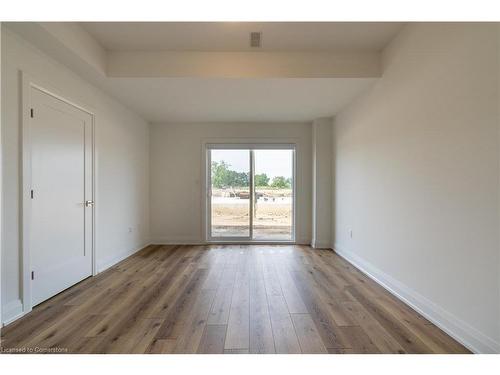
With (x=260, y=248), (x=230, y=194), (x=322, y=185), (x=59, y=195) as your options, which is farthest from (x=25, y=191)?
(x=322, y=185)

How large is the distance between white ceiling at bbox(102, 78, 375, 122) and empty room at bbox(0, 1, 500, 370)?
0.11 feet

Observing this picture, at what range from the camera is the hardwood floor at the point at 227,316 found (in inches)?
65.7

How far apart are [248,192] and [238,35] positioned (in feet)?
9.46

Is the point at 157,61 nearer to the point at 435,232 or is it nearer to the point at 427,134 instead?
the point at 427,134

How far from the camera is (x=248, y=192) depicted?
15.8 feet

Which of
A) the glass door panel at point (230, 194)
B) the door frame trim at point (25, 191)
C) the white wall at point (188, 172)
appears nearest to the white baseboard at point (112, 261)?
the white wall at point (188, 172)

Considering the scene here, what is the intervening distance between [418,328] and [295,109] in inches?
125

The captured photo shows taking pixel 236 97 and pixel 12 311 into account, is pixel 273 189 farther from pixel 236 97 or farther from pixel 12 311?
pixel 12 311

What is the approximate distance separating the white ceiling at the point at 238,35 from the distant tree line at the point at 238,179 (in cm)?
241

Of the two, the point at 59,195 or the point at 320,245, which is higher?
the point at 59,195

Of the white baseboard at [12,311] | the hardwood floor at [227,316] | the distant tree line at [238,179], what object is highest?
the distant tree line at [238,179]

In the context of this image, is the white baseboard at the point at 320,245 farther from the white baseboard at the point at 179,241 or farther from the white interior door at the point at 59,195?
the white interior door at the point at 59,195

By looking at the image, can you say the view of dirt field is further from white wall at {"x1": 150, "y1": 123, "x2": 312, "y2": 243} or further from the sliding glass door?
white wall at {"x1": 150, "y1": 123, "x2": 312, "y2": 243}

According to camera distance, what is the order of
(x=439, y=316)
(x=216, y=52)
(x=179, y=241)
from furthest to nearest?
(x=179, y=241) → (x=216, y=52) → (x=439, y=316)
